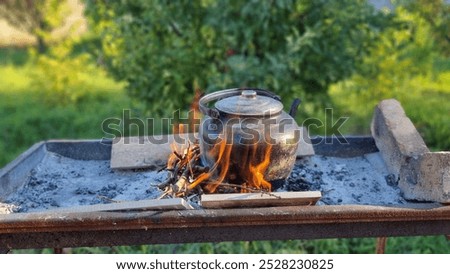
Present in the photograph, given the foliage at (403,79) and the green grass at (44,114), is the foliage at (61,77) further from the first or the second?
the foliage at (403,79)

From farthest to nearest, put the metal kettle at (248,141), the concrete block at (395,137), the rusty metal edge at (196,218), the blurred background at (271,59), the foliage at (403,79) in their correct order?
1. the foliage at (403,79)
2. the blurred background at (271,59)
3. the concrete block at (395,137)
4. the metal kettle at (248,141)
5. the rusty metal edge at (196,218)

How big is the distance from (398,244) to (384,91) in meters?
2.18

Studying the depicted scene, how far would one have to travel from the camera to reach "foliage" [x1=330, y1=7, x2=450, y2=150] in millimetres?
6422

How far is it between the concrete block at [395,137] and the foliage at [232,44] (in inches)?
65.6

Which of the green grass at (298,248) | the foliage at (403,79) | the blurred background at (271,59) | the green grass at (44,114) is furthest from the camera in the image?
the green grass at (44,114)

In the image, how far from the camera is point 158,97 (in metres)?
5.90

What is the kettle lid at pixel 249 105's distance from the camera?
10.3 feet

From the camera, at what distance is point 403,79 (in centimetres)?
681

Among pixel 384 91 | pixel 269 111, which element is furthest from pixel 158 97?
pixel 269 111

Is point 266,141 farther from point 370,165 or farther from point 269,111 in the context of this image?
point 370,165

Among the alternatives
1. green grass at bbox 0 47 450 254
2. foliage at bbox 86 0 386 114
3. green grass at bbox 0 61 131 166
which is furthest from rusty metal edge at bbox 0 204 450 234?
green grass at bbox 0 61 131 166

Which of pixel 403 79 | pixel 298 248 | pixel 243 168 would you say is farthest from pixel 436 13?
pixel 243 168

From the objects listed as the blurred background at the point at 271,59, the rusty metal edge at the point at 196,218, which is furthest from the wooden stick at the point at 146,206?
the blurred background at the point at 271,59
